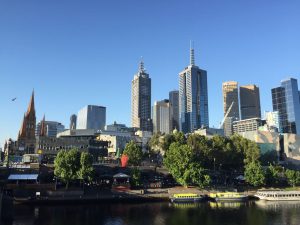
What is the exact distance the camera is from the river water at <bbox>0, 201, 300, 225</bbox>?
269ft

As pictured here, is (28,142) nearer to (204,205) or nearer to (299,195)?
(204,205)

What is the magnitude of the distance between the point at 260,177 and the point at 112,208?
7013 centimetres

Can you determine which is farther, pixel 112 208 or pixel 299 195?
pixel 299 195

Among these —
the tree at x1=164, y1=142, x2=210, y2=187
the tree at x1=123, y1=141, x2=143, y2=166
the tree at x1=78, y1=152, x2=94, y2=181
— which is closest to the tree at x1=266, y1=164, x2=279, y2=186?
the tree at x1=164, y1=142, x2=210, y2=187

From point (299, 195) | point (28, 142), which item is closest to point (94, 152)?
point (28, 142)

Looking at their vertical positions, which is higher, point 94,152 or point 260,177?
point 94,152

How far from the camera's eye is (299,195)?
126 m

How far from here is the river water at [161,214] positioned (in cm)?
8212

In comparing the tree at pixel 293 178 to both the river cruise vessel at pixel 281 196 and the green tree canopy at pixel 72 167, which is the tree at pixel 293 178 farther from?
the green tree canopy at pixel 72 167

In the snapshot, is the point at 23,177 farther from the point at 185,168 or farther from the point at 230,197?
the point at 230,197

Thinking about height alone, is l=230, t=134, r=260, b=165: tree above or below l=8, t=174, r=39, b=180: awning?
above

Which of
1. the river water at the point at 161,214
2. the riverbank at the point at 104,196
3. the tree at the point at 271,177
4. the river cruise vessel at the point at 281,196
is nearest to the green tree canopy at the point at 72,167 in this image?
the riverbank at the point at 104,196

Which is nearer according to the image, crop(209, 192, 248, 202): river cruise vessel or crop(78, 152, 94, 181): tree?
crop(209, 192, 248, 202): river cruise vessel

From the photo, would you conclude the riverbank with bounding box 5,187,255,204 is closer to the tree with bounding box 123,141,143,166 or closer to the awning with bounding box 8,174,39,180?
the awning with bounding box 8,174,39,180
